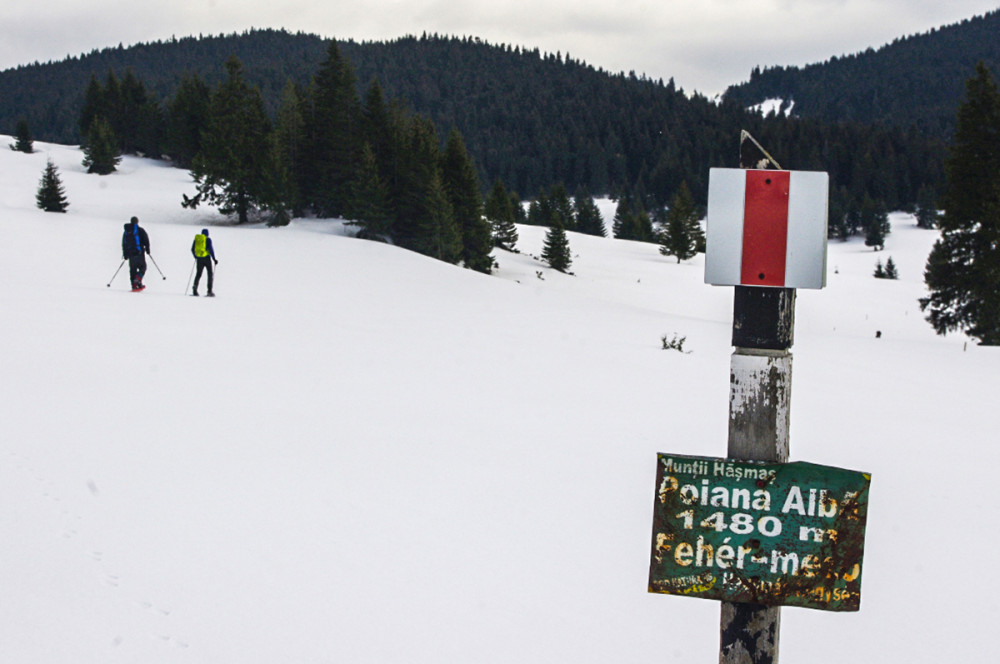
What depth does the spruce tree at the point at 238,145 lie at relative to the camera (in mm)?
35344

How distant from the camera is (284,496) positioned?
590 centimetres

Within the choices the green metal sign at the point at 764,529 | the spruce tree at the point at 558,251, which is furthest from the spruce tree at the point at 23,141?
the green metal sign at the point at 764,529

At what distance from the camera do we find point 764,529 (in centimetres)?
212

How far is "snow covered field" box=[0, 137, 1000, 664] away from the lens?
13.9 feet

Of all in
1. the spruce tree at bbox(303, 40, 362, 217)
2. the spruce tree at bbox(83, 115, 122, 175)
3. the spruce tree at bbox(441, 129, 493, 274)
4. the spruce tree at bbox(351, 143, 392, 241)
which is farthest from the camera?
the spruce tree at bbox(83, 115, 122, 175)

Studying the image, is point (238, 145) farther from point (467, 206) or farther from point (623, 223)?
point (623, 223)

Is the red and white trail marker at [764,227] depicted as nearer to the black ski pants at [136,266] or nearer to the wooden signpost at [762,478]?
the wooden signpost at [762,478]

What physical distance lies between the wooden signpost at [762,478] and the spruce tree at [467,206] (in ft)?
125

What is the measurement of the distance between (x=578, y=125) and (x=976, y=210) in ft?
426

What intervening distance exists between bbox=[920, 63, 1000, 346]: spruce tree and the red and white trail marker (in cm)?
2426

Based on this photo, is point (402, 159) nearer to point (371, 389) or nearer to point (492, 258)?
point (492, 258)

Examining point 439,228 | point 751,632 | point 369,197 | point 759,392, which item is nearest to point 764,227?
point 759,392

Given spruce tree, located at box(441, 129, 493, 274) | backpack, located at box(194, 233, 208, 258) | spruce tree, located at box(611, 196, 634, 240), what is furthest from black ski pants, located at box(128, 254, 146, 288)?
spruce tree, located at box(611, 196, 634, 240)

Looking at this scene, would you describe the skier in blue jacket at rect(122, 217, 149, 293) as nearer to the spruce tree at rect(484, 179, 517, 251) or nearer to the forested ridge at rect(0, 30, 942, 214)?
the spruce tree at rect(484, 179, 517, 251)
